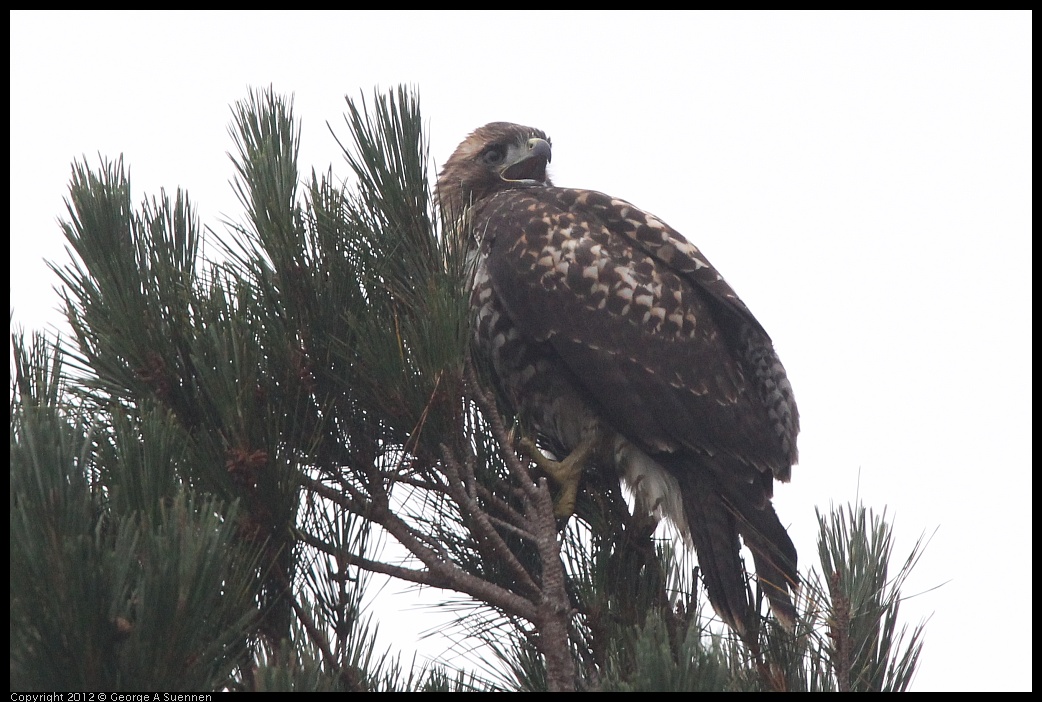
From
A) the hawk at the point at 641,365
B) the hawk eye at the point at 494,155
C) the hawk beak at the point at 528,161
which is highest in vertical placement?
the hawk eye at the point at 494,155

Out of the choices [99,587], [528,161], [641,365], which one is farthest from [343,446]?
[528,161]

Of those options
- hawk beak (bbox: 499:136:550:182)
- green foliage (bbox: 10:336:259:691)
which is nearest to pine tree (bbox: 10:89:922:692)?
green foliage (bbox: 10:336:259:691)

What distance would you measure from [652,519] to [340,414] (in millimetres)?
1027

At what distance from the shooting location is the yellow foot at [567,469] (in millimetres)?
3436

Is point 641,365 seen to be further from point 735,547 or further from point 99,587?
point 99,587

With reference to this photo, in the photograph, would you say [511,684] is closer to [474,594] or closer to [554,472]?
[474,594]

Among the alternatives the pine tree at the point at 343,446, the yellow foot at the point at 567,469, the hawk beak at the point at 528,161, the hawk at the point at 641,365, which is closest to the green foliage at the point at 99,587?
the pine tree at the point at 343,446

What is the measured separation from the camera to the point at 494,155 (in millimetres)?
5176

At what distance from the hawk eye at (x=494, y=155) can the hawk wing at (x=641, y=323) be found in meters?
0.88

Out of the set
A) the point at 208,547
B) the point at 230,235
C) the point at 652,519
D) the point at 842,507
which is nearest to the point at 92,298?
the point at 230,235

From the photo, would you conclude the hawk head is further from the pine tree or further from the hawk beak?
the pine tree

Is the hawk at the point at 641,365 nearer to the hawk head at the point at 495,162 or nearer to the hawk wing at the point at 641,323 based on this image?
the hawk wing at the point at 641,323

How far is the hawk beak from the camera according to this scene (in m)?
5.03

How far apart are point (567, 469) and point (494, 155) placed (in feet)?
6.83
